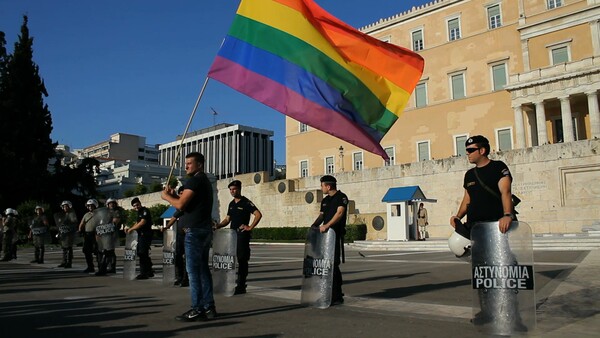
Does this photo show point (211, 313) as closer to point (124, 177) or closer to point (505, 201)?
point (505, 201)

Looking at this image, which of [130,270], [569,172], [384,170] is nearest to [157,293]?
[130,270]

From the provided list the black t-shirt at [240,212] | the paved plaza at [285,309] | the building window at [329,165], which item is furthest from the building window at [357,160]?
the black t-shirt at [240,212]

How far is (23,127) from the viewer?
44375 mm

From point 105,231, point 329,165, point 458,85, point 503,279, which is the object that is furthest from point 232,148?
point 503,279

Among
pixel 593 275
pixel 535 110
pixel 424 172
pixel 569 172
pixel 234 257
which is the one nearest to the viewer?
pixel 234 257

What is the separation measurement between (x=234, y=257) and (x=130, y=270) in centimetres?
477

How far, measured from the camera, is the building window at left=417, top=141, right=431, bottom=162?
48531 millimetres

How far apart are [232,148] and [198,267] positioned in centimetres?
14638

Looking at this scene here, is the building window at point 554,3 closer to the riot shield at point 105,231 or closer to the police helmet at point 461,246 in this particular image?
the riot shield at point 105,231

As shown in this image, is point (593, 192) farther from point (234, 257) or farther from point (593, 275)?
point (234, 257)

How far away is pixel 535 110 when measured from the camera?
40.2m

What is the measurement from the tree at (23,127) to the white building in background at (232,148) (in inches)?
3927

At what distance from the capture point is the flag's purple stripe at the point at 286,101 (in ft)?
26.2

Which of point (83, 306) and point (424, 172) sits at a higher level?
point (424, 172)
